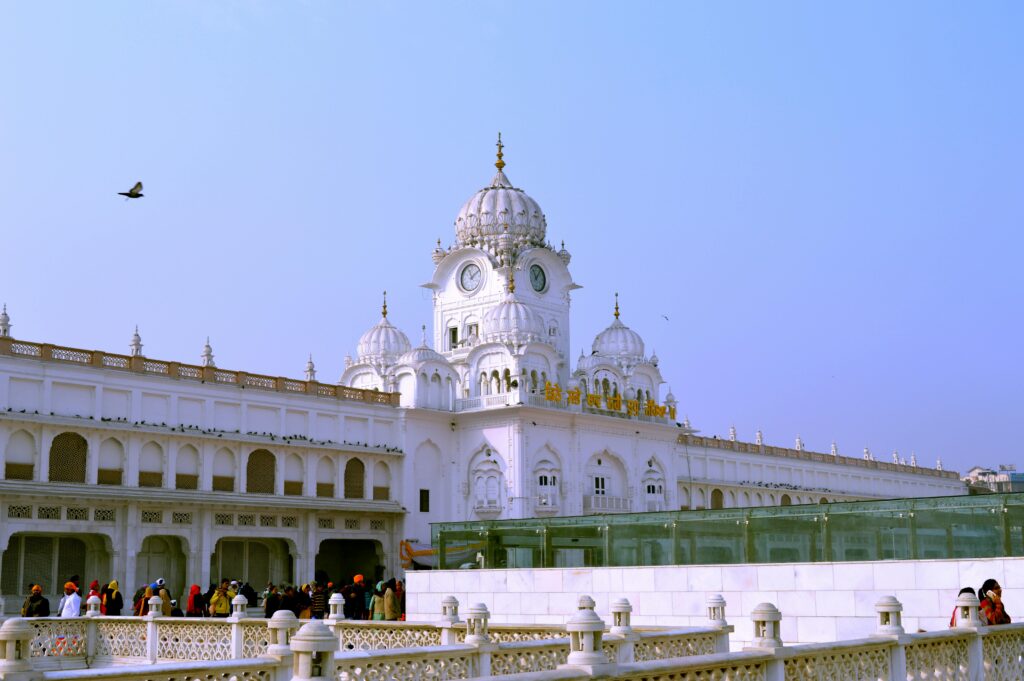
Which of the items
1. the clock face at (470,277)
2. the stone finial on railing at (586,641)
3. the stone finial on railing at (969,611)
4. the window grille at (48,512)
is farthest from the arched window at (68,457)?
the stone finial on railing at (586,641)

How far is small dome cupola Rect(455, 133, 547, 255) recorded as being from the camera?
48.1 meters

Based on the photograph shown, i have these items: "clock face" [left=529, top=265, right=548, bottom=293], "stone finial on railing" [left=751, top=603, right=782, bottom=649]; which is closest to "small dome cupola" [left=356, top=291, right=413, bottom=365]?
"clock face" [left=529, top=265, right=548, bottom=293]

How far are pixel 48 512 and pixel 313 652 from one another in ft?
88.2

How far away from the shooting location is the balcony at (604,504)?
141ft

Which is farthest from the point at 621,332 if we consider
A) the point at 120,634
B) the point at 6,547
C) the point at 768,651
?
the point at 768,651

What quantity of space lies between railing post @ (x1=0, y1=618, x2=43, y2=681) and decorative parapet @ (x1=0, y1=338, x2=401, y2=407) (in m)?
25.7

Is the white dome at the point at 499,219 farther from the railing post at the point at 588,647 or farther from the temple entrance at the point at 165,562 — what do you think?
the railing post at the point at 588,647

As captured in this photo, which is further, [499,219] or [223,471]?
[499,219]

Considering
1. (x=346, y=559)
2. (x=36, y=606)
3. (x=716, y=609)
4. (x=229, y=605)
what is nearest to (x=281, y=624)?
(x=716, y=609)

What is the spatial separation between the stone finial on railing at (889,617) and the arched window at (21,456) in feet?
85.4

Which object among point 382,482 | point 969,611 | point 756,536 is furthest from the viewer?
point 382,482

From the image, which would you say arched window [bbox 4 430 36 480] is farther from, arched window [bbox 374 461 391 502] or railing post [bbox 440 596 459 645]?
railing post [bbox 440 596 459 645]

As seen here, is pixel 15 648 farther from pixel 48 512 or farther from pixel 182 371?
pixel 182 371

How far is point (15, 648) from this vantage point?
7.54 metres
